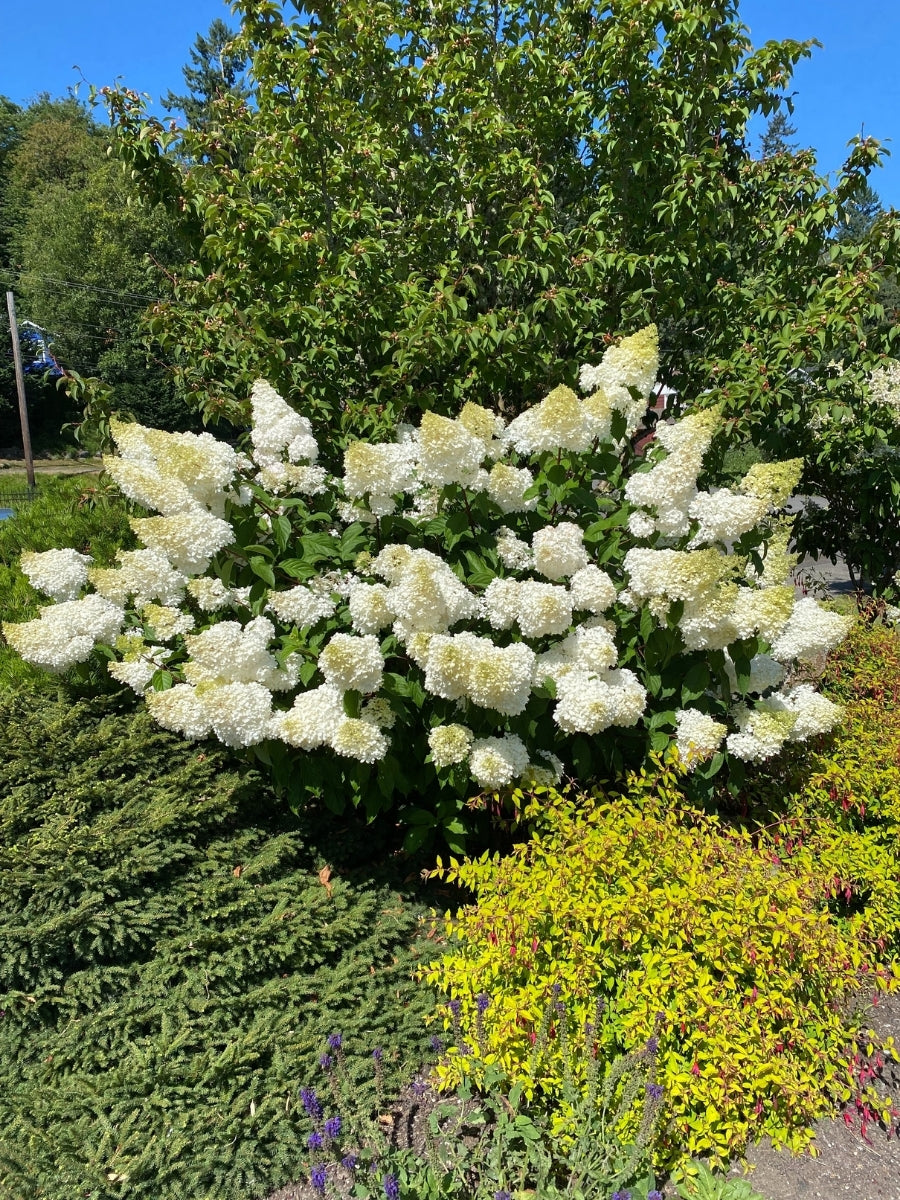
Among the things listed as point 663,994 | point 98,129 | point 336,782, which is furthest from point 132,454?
point 98,129

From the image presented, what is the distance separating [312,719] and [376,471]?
0.87 m

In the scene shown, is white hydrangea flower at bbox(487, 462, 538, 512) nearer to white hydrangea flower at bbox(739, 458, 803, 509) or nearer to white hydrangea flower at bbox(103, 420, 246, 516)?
white hydrangea flower at bbox(739, 458, 803, 509)

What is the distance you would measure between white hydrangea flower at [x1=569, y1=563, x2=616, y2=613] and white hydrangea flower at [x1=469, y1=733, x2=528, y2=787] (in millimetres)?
542

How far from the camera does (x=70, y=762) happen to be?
3.00m

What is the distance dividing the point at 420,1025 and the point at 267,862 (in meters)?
0.79

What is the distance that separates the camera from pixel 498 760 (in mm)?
2529

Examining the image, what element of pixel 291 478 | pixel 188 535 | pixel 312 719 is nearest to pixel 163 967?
pixel 312 719

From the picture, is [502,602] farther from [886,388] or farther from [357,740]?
[886,388]

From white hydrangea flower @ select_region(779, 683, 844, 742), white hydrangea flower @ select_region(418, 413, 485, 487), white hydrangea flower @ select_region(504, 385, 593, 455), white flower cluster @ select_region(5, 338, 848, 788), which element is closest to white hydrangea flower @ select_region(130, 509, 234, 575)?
white flower cluster @ select_region(5, 338, 848, 788)

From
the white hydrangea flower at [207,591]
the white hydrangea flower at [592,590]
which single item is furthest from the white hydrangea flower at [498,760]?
the white hydrangea flower at [207,591]

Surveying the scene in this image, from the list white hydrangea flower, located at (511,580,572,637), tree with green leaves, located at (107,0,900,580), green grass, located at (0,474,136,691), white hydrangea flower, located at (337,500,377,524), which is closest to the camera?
white hydrangea flower, located at (511,580,572,637)

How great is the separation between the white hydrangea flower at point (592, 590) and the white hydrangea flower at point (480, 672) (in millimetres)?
304

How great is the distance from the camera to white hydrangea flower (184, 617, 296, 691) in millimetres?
2584

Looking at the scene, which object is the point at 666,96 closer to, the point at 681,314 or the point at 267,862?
the point at 681,314
